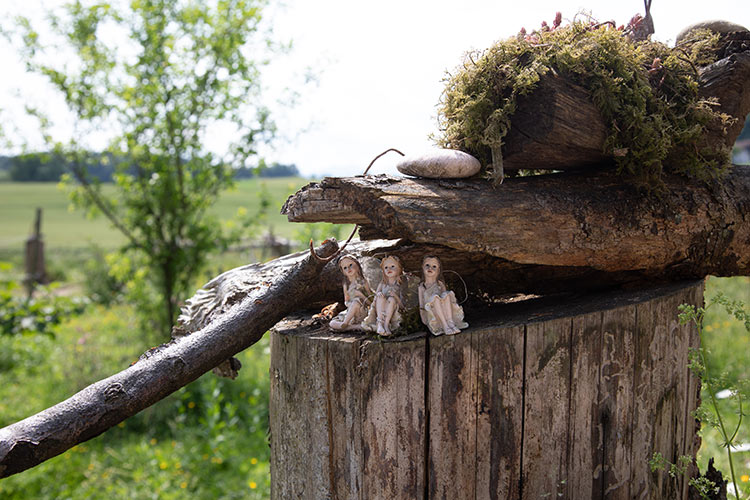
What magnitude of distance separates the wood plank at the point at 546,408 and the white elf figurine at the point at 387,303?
519 millimetres

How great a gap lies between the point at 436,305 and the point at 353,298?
37cm

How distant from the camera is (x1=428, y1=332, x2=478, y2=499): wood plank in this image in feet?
7.54

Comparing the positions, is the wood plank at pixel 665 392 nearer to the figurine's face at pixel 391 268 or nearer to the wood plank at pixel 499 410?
the wood plank at pixel 499 410

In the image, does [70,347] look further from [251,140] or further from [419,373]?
[419,373]

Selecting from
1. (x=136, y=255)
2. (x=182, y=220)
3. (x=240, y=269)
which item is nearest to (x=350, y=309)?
(x=240, y=269)

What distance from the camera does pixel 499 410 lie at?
235cm


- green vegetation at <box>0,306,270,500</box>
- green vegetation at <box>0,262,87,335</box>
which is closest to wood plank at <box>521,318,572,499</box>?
green vegetation at <box>0,306,270,500</box>

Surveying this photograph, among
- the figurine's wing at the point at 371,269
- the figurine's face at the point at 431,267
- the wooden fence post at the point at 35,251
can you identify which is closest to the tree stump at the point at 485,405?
the figurine's face at the point at 431,267

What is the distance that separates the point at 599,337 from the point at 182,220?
4.87 meters

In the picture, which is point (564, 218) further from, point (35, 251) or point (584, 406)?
point (35, 251)

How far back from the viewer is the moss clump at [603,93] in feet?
8.09

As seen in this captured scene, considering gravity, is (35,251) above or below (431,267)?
below

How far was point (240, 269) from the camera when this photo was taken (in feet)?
11.7

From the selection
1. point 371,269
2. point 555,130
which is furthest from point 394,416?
point 555,130
